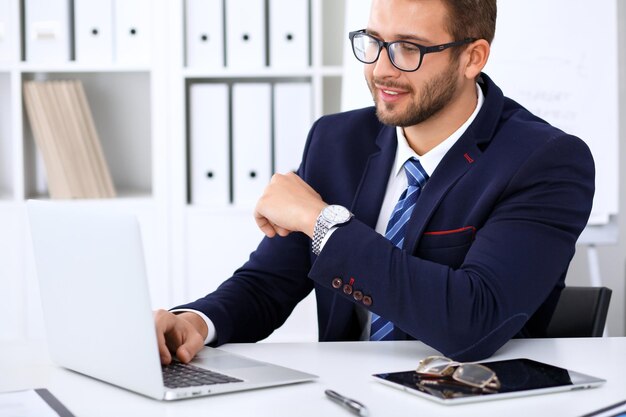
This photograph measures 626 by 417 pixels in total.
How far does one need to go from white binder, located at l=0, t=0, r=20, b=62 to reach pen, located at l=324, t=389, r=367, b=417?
2272 mm

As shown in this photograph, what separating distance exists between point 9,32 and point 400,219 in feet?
6.23

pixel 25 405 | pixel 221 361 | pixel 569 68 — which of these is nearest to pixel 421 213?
pixel 221 361

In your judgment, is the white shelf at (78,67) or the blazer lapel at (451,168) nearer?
the blazer lapel at (451,168)

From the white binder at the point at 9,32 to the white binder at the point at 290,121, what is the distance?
2.88ft

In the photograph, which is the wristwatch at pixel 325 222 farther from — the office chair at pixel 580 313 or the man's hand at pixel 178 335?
the office chair at pixel 580 313

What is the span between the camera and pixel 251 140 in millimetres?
2973

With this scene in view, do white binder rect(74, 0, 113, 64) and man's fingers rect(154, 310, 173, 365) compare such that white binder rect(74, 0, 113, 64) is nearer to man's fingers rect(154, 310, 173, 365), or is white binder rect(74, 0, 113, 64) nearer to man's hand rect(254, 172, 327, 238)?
man's hand rect(254, 172, 327, 238)

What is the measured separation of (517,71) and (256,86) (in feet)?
2.71

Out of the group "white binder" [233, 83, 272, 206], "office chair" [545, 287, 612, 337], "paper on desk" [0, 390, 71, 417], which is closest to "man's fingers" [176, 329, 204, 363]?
"paper on desk" [0, 390, 71, 417]

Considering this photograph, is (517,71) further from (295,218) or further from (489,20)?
(295,218)

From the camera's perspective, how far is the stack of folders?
9.87 feet

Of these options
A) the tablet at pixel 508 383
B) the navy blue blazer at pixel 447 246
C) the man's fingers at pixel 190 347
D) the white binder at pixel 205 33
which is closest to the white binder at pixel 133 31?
the white binder at pixel 205 33

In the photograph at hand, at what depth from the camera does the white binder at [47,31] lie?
2.97 meters

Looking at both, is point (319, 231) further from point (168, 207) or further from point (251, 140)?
point (168, 207)
